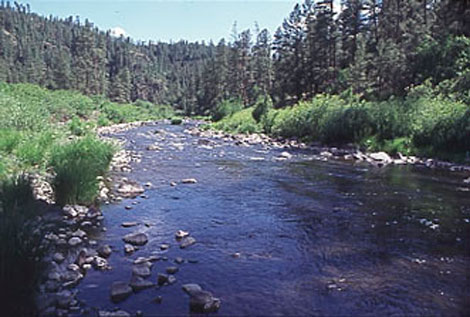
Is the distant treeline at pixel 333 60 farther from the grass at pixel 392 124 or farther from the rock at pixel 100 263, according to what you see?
the rock at pixel 100 263

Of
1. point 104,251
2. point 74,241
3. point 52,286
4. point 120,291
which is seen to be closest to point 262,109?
point 74,241

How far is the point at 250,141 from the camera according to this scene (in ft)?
116

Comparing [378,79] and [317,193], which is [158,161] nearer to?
[317,193]

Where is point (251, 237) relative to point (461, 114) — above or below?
below

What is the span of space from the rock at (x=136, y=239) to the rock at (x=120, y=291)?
2.27m

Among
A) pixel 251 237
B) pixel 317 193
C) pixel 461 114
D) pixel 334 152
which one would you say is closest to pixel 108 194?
pixel 251 237

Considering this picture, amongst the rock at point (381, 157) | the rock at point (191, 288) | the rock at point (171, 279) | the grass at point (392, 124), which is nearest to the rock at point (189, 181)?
the rock at point (171, 279)

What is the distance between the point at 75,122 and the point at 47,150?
55.2ft

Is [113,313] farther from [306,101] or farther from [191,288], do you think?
[306,101]

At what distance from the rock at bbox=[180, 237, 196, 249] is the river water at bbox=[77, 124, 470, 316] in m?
0.16

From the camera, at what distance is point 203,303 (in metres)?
6.39

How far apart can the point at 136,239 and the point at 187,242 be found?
1.18m

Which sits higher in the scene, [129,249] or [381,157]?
[381,157]

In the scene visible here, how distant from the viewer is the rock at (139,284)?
6.98m
